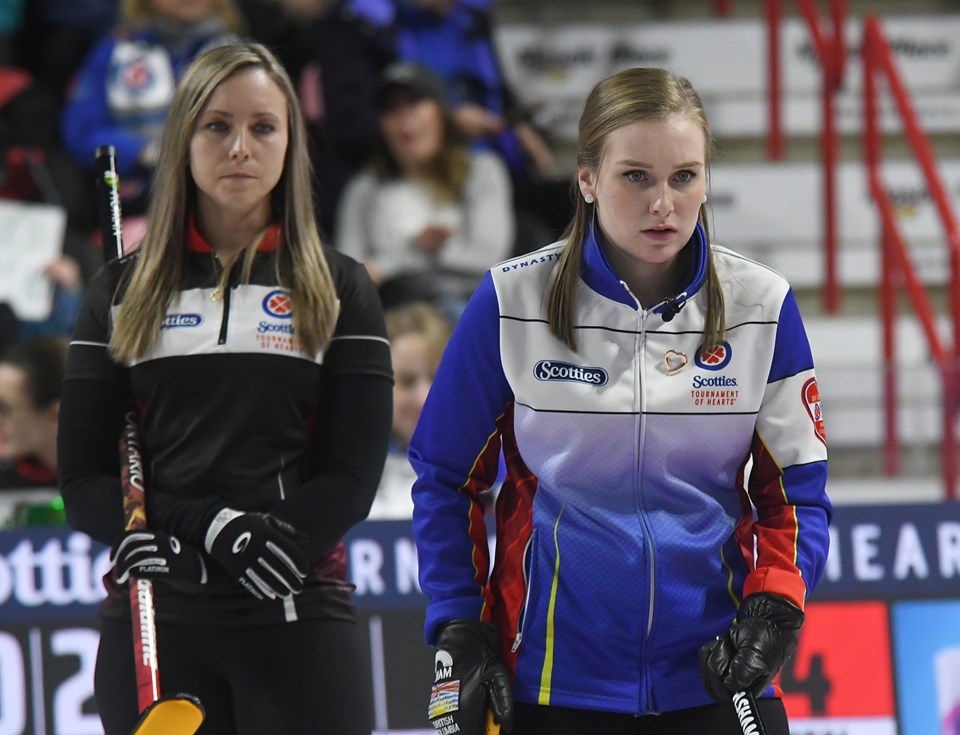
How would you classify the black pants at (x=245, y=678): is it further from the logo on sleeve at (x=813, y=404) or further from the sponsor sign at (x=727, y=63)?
the sponsor sign at (x=727, y=63)

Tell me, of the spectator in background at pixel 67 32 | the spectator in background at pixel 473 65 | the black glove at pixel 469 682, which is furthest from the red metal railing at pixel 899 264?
the spectator in background at pixel 67 32

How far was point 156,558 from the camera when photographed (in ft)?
7.25

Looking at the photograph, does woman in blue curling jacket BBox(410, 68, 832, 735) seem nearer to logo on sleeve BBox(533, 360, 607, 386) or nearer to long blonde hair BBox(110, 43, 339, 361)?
logo on sleeve BBox(533, 360, 607, 386)

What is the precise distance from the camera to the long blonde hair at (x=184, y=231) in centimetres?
→ 233

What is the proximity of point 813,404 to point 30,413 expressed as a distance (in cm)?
264

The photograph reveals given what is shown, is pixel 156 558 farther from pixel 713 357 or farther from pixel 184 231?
pixel 713 357

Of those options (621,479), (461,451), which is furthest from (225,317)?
(621,479)

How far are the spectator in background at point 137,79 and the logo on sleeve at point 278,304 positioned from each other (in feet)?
10.7

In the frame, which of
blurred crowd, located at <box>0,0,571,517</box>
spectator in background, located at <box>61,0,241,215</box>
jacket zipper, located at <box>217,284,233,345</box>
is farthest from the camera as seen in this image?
spectator in background, located at <box>61,0,241,215</box>

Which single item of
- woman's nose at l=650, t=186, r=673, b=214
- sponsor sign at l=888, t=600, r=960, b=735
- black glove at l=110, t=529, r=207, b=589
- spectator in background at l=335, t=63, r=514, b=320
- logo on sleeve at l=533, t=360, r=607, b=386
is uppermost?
spectator in background at l=335, t=63, r=514, b=320

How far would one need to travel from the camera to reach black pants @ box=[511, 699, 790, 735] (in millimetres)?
1961

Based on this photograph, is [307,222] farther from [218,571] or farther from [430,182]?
[430,182]

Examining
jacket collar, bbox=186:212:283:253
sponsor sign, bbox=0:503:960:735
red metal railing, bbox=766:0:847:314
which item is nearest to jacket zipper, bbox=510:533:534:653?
jacket collar, bbox=186:212:283:253

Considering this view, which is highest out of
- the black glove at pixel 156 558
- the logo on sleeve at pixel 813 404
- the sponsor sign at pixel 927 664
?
the logo on sleeve at pixel 813 404
